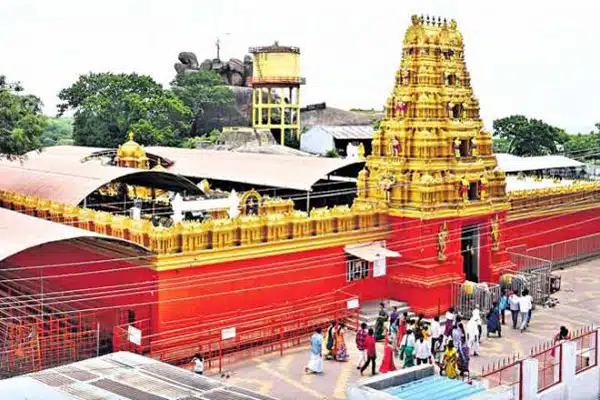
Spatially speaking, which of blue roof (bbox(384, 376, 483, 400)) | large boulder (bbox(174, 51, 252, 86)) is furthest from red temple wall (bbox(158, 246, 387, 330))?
large boulder (bbox(174, 51, 252, 86))

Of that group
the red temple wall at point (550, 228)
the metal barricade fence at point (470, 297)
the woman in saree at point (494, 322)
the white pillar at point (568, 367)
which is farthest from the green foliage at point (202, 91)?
the white pillar at point (568, 367)

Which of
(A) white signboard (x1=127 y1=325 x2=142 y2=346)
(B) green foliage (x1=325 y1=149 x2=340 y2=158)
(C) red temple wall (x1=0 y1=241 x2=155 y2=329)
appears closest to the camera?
(A) white signboard (x1=127 y1=325 x2=142 y2=346)

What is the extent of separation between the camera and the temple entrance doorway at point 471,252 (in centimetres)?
2381

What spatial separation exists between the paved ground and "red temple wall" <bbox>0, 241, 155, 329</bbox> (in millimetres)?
2865

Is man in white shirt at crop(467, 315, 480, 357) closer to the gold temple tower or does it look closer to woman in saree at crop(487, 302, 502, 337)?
woman in saree at crop(487, 302, 502, 337)

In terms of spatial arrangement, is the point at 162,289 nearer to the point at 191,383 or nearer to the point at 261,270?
the point at 261,270

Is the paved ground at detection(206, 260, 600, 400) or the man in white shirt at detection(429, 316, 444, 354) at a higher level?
the man in white shirt at detection(429, 316, 444, 354)

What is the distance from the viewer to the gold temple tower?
22.6m

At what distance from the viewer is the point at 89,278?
20.4 metres

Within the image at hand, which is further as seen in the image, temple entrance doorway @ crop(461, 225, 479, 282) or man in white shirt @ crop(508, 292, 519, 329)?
temple entrance doorway @ crop(461, 225, 479, 282)

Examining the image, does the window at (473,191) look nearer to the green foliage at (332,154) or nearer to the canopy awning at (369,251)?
the canopy awning at (369,251)

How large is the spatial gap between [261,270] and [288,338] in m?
1.75

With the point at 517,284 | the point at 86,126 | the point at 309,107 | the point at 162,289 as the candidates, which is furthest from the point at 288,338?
the point at 309,107

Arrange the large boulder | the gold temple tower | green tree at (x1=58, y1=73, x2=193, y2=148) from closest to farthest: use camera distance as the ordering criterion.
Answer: the gold temple tower < green tree at (x1=58, y1=73, x2=193, y2=148) < the large boulder
